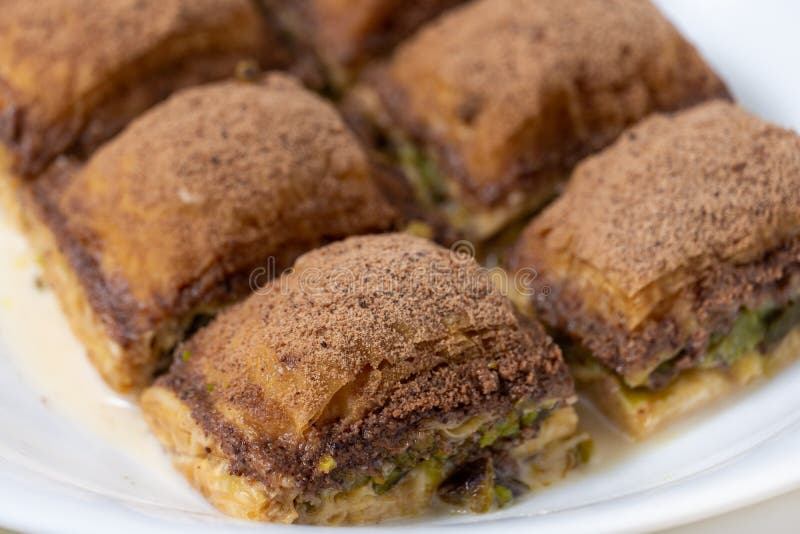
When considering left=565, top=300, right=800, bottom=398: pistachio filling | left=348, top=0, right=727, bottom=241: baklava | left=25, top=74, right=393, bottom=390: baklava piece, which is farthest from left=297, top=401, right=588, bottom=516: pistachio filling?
left=348, top=0, right=727, bottom=241: baklava

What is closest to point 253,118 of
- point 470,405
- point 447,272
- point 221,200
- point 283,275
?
point 221,200

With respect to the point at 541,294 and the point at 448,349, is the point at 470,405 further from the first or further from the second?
the point at 541,294

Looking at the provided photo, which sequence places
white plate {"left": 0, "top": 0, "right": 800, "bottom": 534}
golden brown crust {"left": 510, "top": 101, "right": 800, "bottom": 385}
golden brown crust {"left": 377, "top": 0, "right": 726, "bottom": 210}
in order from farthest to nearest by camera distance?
1. golden brown crust {"left": 377, "top": 0, "right": 726, "bottom": 210}
2. golden brown crust {"left": 510, "top": 101, "right": 800, "bottom": 385}
3. white plate {"left": 0, "top": 0, "right": 800, "bottom": 534}

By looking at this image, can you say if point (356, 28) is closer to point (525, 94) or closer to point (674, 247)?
point (525, 94)

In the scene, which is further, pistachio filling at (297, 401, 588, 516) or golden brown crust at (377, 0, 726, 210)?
golden brown crust at (377, 0, 726, 210)

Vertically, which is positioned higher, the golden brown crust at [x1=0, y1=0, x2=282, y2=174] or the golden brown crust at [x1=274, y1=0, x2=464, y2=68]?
the golden brown crust at [x1=274, y1=0, x2=464, y2=68]

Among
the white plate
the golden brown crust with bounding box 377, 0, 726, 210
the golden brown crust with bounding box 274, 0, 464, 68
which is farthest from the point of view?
the golden brown crust with bounding box 274, 0, 464, 68

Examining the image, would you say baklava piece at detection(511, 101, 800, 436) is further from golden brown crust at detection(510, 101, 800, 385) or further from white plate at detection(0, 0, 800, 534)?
white plate at detection(0, 0, 800, 534)
